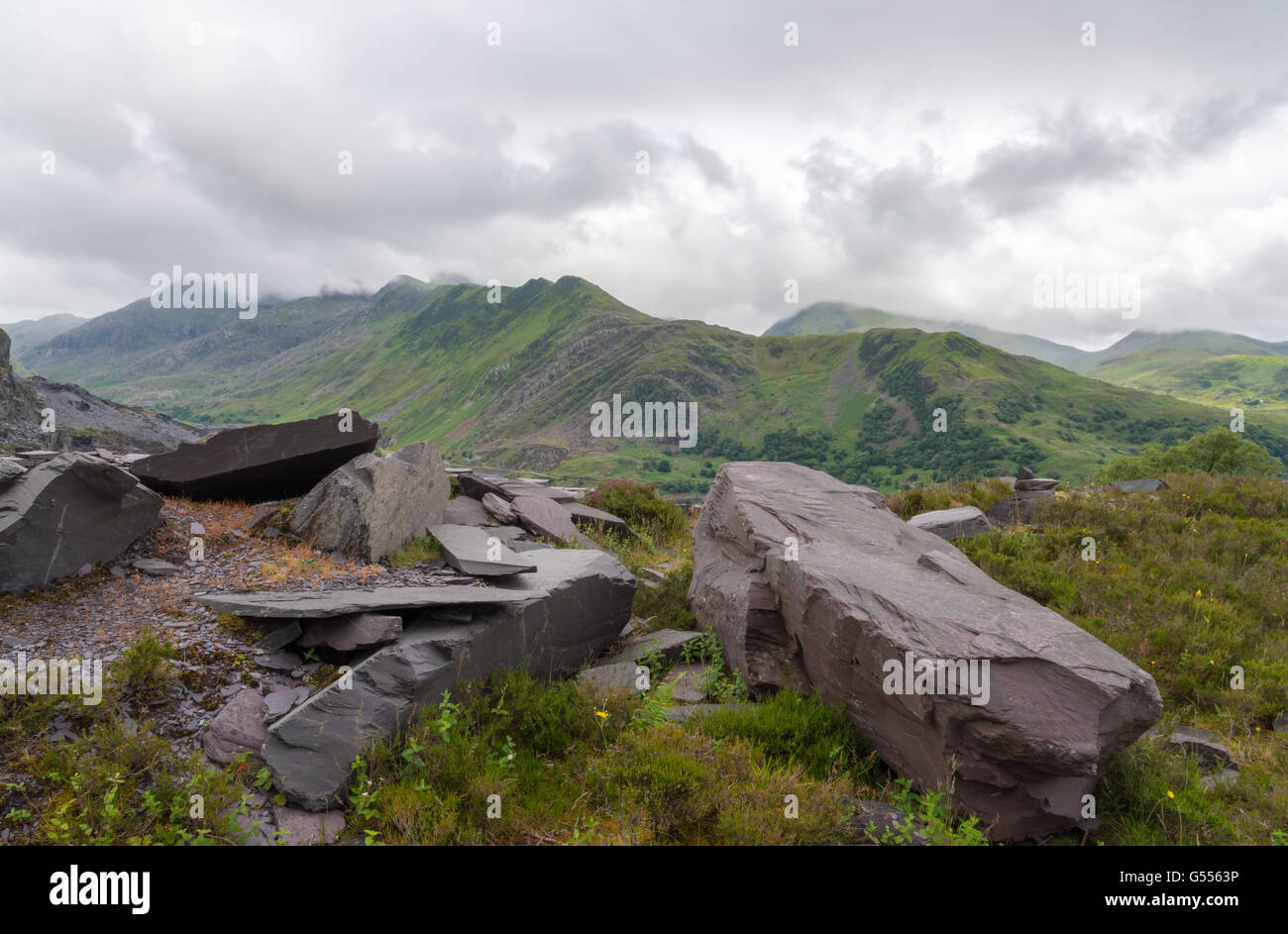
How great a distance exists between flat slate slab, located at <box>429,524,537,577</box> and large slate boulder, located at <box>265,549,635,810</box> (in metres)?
0.29

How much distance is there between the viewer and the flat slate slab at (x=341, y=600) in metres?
6.46

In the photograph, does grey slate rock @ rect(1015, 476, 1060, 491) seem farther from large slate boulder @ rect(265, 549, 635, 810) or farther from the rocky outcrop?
the rocky outcrop

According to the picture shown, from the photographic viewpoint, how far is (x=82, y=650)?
6145mm

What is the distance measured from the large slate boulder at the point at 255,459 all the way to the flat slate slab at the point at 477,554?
234 cm

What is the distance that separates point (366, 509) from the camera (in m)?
9.50

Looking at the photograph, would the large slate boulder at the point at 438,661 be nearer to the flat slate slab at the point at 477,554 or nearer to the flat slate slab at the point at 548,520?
the flat slate slab at the point at 477,554

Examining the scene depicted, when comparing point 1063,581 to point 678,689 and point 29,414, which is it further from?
point 29,414

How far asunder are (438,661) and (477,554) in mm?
2951

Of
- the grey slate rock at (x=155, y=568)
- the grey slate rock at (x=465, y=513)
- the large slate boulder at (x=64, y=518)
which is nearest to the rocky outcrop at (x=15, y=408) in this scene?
the large slate boulder at (x=64, y=518)

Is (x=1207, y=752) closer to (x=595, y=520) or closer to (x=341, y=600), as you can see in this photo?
(x=341, y=600)

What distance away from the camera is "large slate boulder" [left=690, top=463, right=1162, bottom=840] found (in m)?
5.25

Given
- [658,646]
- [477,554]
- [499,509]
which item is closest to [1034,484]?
[658,646]

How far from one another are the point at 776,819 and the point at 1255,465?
159 feet

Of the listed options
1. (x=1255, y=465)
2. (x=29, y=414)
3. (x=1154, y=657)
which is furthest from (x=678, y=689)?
(x=1255, y=465)
